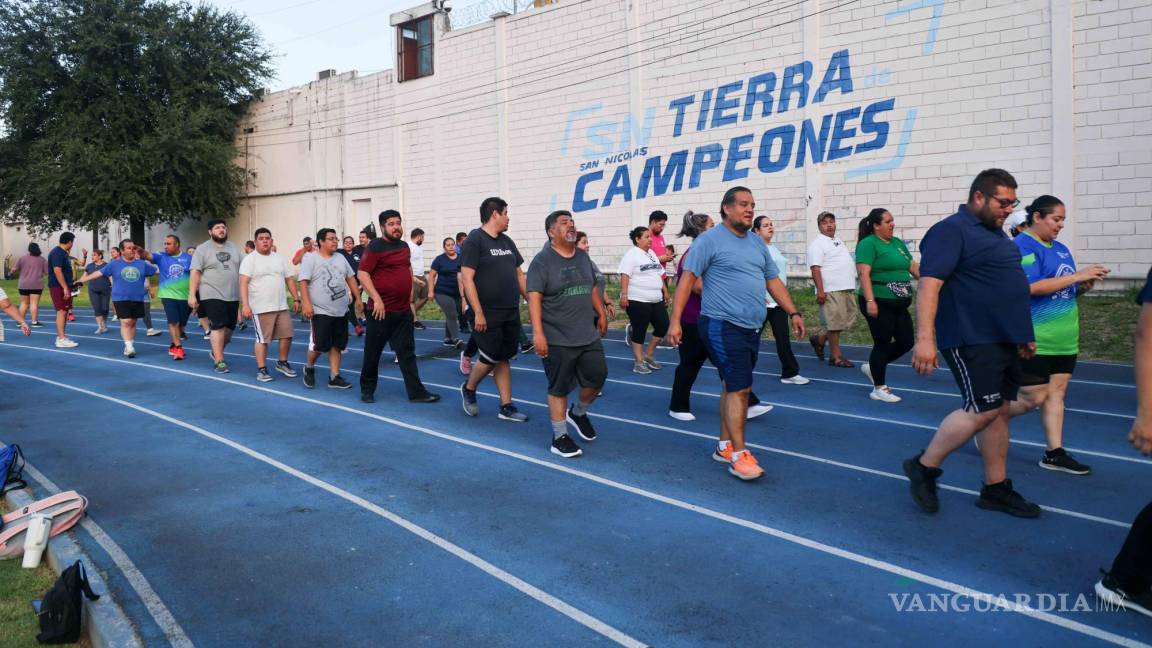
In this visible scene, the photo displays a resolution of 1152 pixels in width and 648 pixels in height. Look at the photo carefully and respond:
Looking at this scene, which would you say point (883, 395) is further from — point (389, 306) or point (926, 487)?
point (389, 306)

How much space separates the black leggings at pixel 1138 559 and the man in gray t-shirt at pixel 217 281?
1094cm

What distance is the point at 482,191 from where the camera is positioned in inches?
1011

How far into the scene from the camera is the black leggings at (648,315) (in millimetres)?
11219

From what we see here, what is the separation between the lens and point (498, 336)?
8.25 meters

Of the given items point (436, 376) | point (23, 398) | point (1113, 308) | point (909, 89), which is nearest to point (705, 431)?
point (436, 376)

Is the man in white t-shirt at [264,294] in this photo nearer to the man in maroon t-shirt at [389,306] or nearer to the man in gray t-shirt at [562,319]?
the man in maroon t-shirt at [389,306]

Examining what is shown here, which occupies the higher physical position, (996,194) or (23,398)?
(996,194)

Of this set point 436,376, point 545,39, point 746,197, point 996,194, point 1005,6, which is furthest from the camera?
point 545,39

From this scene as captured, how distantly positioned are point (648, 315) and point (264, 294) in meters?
4.79

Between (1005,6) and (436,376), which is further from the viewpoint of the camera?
(1005,6)

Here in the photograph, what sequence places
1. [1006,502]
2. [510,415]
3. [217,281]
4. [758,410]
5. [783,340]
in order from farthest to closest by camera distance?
[217,281]
[783,340]
[510,415]
[758,410]
[1006,502]

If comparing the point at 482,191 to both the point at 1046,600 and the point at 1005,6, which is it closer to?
the point at 1005,6

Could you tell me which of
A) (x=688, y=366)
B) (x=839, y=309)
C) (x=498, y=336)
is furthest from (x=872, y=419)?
(x=498, y=336)

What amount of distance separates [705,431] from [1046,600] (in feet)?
13.0
